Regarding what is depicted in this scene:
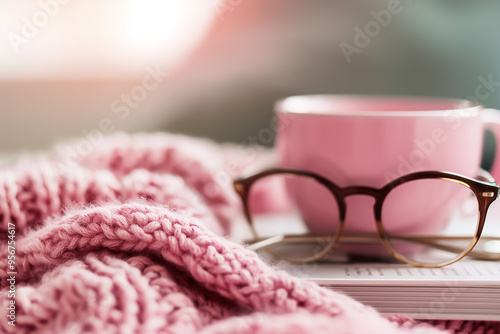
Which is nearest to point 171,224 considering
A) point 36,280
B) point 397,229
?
point 36,280

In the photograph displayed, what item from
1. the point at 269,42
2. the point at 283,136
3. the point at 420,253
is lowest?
the point at 420,253

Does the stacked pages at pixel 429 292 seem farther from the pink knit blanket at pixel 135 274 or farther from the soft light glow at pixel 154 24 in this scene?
the soft light glow at pixel 154 24

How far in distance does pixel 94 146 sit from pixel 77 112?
550 millimetres

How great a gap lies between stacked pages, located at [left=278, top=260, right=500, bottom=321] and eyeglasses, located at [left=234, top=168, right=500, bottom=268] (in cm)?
4

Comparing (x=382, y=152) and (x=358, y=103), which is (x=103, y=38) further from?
(x=382, y=152)

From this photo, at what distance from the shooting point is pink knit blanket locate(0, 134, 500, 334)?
0.29m

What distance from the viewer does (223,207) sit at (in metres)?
0.56

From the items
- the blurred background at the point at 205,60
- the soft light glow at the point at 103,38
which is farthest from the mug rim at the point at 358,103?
the soft light glow at the point at 103,38

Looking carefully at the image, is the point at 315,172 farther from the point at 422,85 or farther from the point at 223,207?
the point at 422,85

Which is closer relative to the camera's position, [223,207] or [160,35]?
[223,207]

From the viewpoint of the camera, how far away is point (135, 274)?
0.32m

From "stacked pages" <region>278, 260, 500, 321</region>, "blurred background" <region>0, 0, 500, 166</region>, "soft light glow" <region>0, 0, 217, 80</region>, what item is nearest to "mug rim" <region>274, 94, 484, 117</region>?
"stacked pages" <region>278, 260, 500, 321</region>

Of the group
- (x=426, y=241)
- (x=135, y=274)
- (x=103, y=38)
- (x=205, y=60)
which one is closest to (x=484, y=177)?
(x=426, y=241)

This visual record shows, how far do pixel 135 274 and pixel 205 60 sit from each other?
808 millimetres
